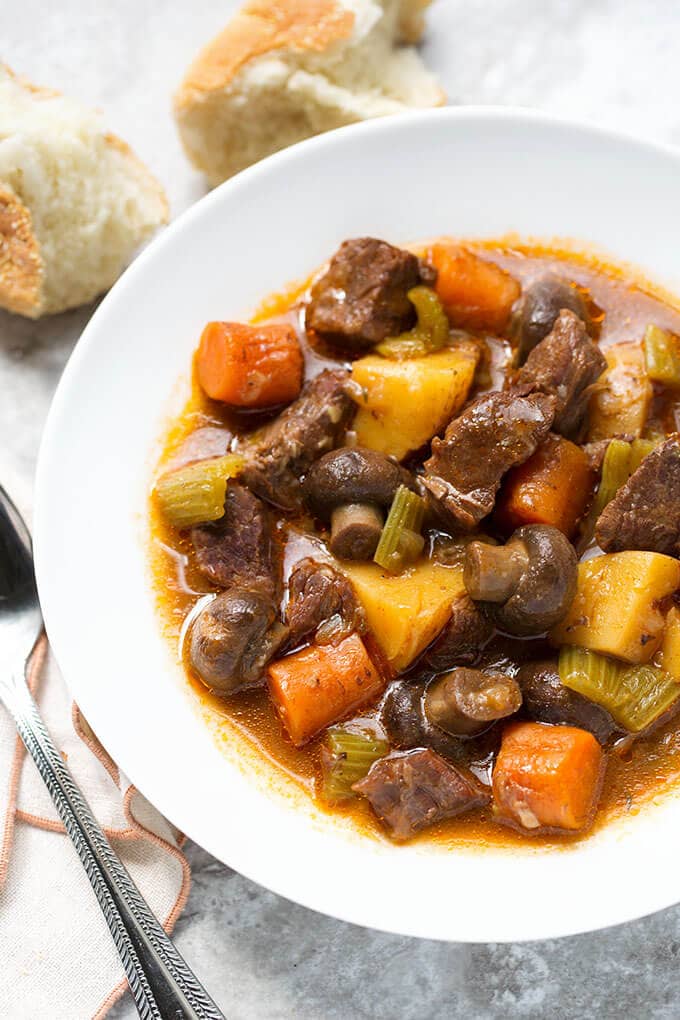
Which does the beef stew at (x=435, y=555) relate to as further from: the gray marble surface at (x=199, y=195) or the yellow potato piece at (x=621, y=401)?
the gray marble surface at (x=199, y=195)

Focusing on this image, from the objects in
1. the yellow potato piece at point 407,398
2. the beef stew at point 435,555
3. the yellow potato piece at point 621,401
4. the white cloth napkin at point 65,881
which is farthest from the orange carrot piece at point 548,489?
the white cloth napkin at point 65,881

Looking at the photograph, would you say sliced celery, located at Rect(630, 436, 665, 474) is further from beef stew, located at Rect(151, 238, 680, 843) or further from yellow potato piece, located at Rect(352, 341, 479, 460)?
yellow potato piece, located at Rect(352, 341, 479, 460)

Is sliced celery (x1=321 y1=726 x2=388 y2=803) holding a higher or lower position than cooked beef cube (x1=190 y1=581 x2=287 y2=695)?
lower

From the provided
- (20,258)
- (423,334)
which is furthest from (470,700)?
(20,258)

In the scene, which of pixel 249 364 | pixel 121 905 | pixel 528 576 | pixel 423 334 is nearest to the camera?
pixel 528 576

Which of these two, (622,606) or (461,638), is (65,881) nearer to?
(461,638)

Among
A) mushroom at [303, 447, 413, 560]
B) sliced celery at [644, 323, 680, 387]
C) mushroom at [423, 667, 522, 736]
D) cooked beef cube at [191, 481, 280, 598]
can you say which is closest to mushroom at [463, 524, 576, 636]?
mushroom at [423, 667, 522, 736]
